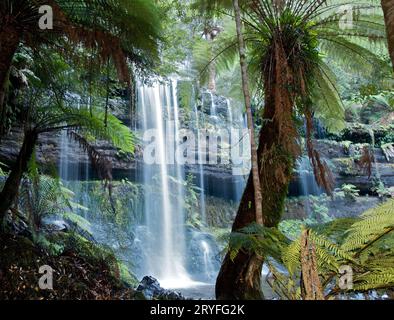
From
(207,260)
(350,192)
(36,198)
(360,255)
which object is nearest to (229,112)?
(350,192)

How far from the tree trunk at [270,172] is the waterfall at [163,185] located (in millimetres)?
5814

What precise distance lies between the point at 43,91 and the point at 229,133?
6811mm

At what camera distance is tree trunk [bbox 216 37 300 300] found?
3.04 meters

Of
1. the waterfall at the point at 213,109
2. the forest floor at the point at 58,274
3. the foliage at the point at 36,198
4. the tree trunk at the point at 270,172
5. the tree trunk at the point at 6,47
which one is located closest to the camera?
the forest floor at the point at 58,274

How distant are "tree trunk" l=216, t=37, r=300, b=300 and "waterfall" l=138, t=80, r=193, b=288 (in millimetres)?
5814

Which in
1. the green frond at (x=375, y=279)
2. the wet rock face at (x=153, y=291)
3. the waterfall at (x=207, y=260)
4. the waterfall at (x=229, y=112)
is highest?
the waterfall at (x=229, y=112)

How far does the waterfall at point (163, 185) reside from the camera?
9141 mm

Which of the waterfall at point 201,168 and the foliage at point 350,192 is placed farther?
the foliage at point 350,192

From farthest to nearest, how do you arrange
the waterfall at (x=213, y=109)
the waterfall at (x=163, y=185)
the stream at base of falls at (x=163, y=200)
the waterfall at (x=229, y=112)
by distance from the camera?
the waterfall at (x=229, y=112) → the waterfall at (x=213, y=109) → the waterfall at (x=163, y=185) → the stream at base of falls at (x=163, y=200)

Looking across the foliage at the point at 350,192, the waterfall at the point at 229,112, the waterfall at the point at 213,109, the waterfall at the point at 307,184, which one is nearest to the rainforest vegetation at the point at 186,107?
the waterfall at the point at 213,109
